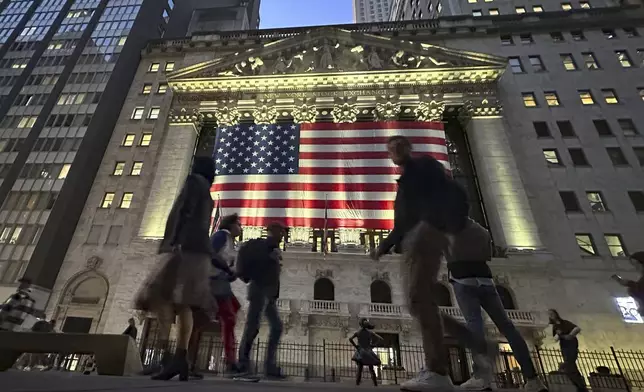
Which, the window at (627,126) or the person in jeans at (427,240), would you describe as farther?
the window at (627,126)

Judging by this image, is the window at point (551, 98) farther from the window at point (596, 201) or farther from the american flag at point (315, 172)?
the american flag at point (315, 172)

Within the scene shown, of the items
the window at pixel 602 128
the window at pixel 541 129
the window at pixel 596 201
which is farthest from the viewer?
the window at pixel 541 129

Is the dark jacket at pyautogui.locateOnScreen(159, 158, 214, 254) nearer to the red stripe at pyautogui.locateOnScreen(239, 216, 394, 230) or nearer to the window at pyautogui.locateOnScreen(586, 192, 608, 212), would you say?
the red stripe at pyautogui.locateOnScreen(239, 216, 394, 230)

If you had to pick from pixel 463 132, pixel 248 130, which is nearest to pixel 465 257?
pixel 248 130

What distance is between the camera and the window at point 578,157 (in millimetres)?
23656

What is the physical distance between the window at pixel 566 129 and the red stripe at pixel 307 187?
14.1 metres

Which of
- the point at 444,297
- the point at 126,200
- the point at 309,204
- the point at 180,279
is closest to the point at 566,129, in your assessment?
the point at 444,297

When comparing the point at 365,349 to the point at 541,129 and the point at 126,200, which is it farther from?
the point at 541,129

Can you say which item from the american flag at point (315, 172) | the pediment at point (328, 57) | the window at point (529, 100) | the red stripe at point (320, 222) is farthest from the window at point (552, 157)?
the red stripe at point (320, 222)

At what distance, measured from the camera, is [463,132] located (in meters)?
27.1

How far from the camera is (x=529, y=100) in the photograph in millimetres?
26828

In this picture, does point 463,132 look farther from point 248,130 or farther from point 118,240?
point 118,240

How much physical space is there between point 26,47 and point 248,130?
28.7 meters

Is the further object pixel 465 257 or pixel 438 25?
pixel 438 25
